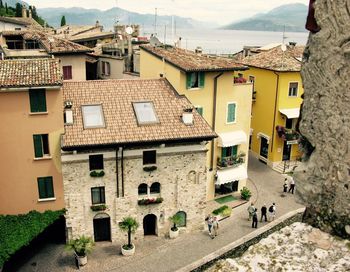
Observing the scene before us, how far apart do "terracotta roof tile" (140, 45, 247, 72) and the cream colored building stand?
9678 millimetres

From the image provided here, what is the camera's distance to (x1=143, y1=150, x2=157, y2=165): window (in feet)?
95.8

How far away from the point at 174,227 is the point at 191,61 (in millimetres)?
13076

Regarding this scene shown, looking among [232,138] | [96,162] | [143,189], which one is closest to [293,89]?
[232,138]

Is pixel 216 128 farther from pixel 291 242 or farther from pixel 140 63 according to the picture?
pixel 291 242

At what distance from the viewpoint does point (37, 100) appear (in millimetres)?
26969

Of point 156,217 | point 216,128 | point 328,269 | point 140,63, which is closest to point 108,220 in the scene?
point 156,217

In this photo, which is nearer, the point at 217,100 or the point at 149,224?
the point at 149,224

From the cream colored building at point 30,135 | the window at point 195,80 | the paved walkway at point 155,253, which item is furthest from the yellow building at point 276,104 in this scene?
the cream colored building at point 30,135

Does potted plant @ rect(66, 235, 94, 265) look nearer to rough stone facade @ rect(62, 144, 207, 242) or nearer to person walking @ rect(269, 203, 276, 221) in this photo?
rough stone facade @ rect(62, 144, 207, 242)

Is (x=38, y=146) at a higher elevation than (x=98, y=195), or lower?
higher

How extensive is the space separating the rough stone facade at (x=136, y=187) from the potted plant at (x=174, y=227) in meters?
0.45

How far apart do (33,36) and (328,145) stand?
44.7 m

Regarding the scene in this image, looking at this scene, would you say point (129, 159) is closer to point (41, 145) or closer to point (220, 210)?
point (41, 145)

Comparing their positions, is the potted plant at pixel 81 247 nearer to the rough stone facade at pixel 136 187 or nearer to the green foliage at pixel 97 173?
Answer: the rough stone facade at pixel 136 187
